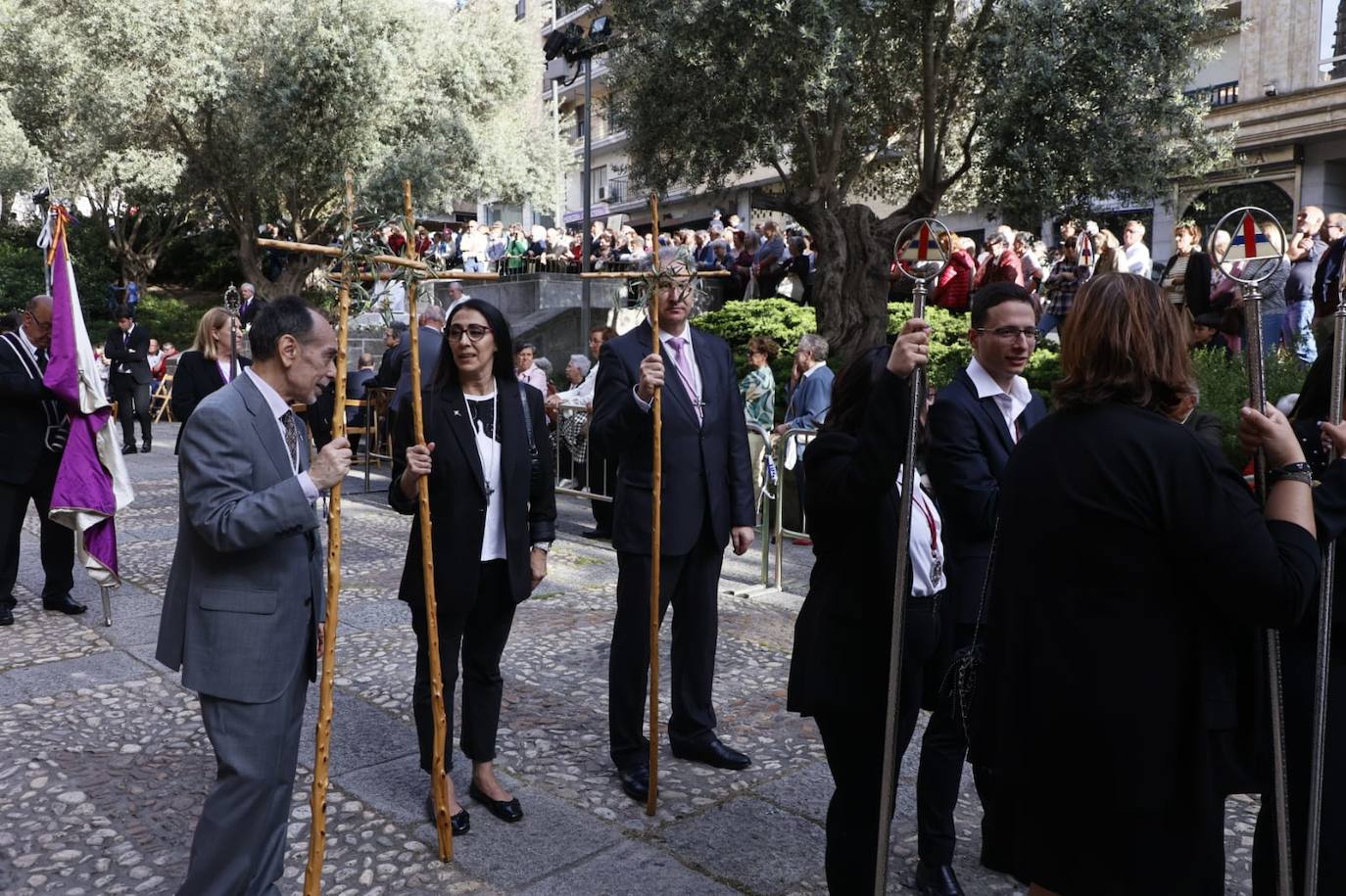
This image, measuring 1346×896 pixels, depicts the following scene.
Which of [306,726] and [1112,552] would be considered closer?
[1112,552]

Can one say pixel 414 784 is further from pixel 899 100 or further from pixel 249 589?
pixel 899 100

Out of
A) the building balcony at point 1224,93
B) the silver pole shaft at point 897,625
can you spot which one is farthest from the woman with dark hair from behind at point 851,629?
the building balcony at point 1224,93

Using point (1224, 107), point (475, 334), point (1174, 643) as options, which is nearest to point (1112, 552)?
point (1174, 643)

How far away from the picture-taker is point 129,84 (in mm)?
23969

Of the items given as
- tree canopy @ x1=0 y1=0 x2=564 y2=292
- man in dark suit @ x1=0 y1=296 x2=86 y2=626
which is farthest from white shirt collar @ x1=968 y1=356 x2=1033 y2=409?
tree canopy @ x1=0 y1=0 x2=564 y2=292

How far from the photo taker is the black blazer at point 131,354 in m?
15.9

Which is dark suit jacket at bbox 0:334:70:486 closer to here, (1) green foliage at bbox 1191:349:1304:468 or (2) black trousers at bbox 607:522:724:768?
(2) black trousers at bbox 607:522:724:768

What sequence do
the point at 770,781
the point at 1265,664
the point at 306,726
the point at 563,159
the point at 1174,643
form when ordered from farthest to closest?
the point at 563,159 → the point at 306,726 → the point at 770,781 → the point at 1265,664 → the point at 1174,643

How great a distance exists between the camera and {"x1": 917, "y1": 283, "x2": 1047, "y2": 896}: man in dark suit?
3.42 metres

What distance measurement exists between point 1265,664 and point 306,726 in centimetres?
406

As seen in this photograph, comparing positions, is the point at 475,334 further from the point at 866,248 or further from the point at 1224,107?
the point at 1224,107

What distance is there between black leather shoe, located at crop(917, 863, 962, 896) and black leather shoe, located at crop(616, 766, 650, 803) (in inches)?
42.5

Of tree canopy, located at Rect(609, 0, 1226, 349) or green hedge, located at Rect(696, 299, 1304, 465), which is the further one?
tree canopy, located at Rect(609, 0, 1226, 349)

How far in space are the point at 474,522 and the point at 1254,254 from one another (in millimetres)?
2532
